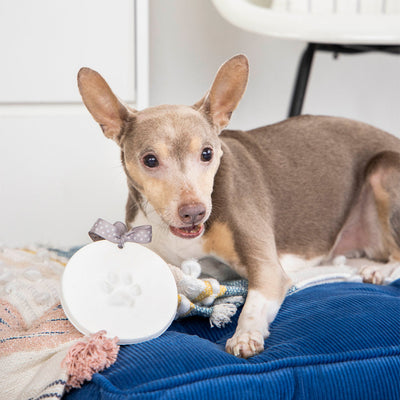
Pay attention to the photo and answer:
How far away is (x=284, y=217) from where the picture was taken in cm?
211

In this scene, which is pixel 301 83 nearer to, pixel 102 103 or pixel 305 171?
pixel 305 171

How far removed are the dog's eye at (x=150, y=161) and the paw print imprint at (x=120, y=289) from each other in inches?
11.8

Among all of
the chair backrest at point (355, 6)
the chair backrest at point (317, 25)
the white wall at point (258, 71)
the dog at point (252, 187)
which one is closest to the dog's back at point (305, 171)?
the dog at point (252, 187)

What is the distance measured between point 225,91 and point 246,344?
2.43 feet

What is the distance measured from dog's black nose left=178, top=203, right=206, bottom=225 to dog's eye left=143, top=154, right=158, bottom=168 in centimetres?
18

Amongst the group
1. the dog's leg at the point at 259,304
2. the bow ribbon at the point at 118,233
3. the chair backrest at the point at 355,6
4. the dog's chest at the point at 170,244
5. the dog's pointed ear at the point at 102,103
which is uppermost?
the dog's pointed ear at the point at 102,103

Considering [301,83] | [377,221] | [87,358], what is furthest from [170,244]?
[301,83]

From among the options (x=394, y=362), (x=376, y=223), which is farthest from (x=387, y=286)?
(x=394, y=362)

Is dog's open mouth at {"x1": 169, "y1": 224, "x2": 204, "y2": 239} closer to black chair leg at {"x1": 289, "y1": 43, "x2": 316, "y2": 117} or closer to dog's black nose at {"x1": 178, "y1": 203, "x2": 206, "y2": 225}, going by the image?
dog's black nose at {"x1": 178, "y1": 203, "x2": 206, "y2": 225}

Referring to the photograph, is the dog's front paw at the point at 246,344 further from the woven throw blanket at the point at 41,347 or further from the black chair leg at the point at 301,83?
the black chair leg at the point at 301,83

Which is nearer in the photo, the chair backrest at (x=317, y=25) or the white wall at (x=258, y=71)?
the chair backrest at (x=317, y=25)

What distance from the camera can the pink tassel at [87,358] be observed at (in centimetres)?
134

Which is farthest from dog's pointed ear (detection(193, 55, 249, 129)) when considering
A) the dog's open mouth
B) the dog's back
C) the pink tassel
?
the pink tassel

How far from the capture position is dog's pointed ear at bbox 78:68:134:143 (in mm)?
1731
